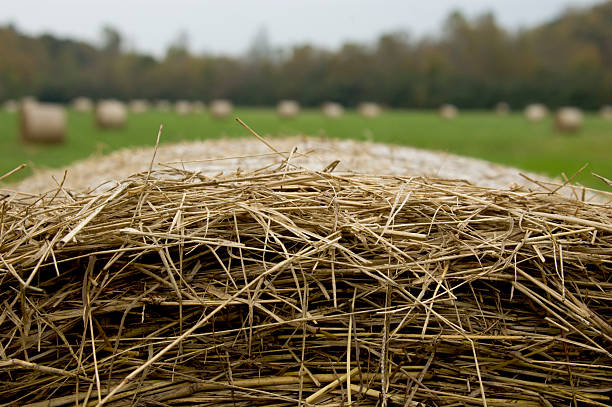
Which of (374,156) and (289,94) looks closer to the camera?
(374,156)

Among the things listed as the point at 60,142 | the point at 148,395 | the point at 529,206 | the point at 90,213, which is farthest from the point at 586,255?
the point at 60,142

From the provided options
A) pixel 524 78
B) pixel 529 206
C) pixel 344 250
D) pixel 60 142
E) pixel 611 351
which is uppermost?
pixel 524 78

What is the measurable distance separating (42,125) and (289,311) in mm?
14483

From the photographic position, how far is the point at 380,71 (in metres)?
58.8

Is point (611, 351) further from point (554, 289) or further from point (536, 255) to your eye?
point (536, 255)

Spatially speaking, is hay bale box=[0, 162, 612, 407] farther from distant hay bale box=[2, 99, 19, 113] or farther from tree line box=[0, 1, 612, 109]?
tree line box=[0, 1, 612, 109]

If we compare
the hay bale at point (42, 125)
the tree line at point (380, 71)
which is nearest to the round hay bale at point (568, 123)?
the hay bale at point (42, 125)

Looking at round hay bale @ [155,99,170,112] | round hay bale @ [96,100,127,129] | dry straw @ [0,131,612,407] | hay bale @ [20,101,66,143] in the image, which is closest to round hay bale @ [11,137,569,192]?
dry straw @ [0,131,612,407]

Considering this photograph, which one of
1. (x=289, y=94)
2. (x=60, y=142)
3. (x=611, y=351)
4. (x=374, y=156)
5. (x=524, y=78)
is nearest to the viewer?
(x=611, y=351)

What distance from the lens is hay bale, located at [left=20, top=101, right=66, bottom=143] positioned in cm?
1389

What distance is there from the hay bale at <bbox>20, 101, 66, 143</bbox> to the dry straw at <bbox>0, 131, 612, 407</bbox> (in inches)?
549

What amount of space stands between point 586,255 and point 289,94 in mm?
59191

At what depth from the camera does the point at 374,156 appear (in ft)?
9.50

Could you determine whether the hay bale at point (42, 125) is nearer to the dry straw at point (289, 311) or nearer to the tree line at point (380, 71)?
the dry straw at point (289, 311)
